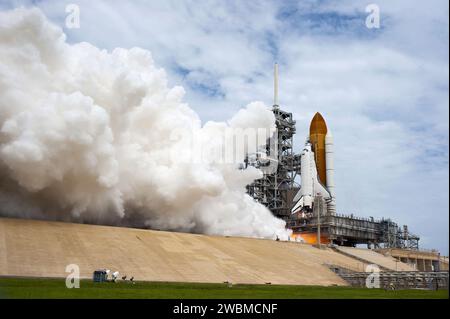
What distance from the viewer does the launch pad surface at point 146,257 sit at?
3177 cm

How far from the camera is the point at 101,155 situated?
141 ft

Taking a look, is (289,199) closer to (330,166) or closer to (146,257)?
(330,166)

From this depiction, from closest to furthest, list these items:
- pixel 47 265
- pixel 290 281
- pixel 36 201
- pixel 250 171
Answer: pixel 47 265 < pixel 290 281 < pixel 36 201 < pixel 250 171

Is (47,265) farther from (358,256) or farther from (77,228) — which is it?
(358,256)

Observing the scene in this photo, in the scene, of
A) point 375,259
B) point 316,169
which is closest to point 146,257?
point 375,259

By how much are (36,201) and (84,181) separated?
178 inches

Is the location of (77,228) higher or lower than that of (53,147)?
lower

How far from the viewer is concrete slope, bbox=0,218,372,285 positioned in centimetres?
3180

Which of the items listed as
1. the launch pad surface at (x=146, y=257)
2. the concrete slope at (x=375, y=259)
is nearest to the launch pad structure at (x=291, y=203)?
the concrete slope at (x=375, y=259)

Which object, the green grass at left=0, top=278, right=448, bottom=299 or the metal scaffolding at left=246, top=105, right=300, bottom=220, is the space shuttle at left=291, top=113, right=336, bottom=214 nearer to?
the metal scaffolding at left=246, top=105, right=300, bottom=220

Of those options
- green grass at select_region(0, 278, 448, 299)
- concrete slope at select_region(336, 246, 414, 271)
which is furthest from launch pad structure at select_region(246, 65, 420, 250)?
green grass at select_region(0, 278, 448, 299)

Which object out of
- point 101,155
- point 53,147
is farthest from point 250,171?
point 53,147

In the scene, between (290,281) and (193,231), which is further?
(193,231)

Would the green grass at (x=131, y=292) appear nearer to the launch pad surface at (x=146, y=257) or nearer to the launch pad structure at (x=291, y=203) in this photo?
the launch pad surface at (x=146, y=257)
